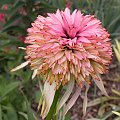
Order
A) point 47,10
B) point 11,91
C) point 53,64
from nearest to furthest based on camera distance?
1. point 53,64
2. point 11,91
3. point 47,10

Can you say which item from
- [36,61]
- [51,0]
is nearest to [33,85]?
[51,0]

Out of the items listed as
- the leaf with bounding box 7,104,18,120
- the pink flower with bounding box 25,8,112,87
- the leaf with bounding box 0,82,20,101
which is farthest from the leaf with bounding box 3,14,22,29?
the pink flower with bounding box 25,8,112,87

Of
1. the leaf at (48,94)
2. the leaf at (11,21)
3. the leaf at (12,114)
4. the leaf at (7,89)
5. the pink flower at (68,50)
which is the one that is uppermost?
the leaf at (11,21)

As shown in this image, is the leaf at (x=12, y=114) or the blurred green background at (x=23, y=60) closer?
the leaf at (x=12, y=114)

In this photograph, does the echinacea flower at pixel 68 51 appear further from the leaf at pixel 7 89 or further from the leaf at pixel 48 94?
the leaf at pixel 7 89

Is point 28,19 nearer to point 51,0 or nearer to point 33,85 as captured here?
point 51,0

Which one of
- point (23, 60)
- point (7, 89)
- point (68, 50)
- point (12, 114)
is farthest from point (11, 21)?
point (68, 50)

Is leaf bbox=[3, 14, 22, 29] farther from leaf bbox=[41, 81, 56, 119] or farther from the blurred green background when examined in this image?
leaf bbox=[41, 81, 56, 119]

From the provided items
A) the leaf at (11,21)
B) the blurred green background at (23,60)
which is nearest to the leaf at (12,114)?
the blurred green background at (23,60)
